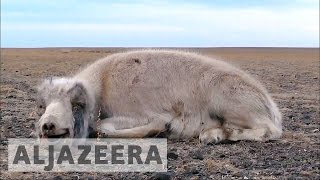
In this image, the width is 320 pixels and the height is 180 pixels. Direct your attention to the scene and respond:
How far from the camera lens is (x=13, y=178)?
5551mm

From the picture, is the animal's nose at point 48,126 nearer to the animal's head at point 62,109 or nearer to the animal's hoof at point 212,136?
the animal's head at point 62,109

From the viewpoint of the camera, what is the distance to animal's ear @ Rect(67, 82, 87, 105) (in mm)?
7001

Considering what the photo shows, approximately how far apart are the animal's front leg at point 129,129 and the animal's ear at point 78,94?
22.5 inches

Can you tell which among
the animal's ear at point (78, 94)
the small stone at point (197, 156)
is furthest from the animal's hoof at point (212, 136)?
the animal's ear at point (78, 94)

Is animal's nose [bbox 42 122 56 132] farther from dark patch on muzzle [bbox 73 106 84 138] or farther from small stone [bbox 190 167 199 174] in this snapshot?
small stone [bbox 190 167 199 174]

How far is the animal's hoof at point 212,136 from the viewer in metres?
7.64

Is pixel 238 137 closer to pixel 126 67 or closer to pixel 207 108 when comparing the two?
pixel 207 108

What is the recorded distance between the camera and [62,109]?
6605 mm

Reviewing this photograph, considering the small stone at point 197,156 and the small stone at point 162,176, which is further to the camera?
the small stone at point 197,156

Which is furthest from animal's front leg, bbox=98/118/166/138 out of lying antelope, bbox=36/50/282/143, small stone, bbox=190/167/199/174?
small stone, bbox=190/167/199/174

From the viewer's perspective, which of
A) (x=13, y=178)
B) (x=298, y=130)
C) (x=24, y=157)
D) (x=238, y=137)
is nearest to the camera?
(x=13, y=178)

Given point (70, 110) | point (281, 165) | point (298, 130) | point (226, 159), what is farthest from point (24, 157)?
point (298, 130)

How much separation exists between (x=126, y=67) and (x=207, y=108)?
127cm

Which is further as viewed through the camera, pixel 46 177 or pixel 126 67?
pixel 126 67
